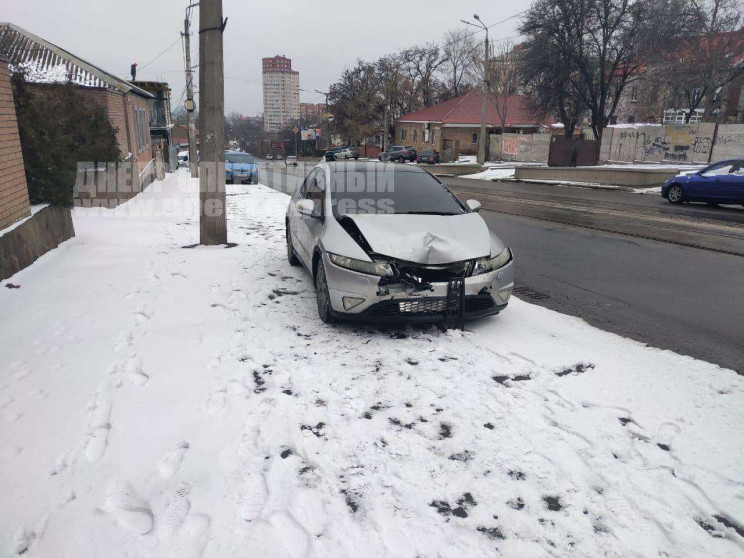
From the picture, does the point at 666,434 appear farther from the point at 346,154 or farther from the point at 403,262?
the point at 346,154

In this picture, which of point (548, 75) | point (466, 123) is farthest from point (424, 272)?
point (466, 123)

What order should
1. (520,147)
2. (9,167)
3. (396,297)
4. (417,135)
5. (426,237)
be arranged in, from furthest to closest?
1. (417,135)
2. (520,147)
3. (9,167)
4. (426,237)
5. (396,297)

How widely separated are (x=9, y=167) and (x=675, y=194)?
698 inches

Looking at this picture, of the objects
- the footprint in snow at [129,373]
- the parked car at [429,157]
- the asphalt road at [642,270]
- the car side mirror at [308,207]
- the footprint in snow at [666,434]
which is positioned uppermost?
the parked car at [429,157]

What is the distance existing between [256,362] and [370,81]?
6916cm

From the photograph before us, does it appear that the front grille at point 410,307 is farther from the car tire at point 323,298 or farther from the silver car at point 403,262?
the car tire at point 323,298

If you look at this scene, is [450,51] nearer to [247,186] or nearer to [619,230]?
[247,186]

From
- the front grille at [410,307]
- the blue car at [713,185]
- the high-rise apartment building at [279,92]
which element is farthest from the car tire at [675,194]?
the high-rise apartment building at [279,92]

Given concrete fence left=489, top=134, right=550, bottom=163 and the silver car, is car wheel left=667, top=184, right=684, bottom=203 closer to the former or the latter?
the silver car


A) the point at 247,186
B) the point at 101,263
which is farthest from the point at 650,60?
the point at 101,263

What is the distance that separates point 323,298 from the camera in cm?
488

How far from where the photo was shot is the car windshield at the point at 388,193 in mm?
5341

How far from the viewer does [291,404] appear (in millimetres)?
3455

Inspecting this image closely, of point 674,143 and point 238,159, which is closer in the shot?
point 238,159
